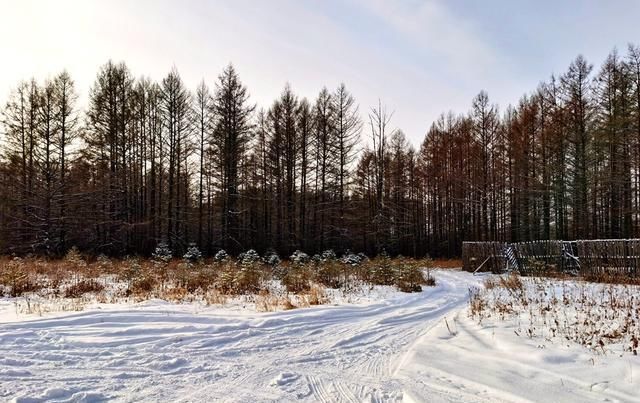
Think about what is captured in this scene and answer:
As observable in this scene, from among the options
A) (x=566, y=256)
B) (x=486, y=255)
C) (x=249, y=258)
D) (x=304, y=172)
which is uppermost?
(x=304, y=172)

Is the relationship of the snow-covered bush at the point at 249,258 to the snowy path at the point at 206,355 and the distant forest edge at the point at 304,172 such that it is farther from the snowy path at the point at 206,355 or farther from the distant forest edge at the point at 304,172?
the distant forest edge at the point at 304,172

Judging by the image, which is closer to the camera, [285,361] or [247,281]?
[285,361]

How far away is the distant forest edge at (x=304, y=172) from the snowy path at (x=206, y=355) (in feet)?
66.0

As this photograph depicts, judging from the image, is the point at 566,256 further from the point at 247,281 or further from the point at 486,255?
the point at 247,281

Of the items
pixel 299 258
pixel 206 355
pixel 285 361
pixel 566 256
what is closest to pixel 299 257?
pixel 299 258

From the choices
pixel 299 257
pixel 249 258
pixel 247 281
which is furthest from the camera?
Answer: pixel 299 257

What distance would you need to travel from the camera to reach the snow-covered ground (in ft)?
12.1

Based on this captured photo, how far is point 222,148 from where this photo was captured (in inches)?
1060

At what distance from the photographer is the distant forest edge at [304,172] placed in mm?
23547

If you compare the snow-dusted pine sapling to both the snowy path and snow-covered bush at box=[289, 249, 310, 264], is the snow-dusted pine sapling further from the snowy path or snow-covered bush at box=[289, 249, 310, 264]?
the snowy path

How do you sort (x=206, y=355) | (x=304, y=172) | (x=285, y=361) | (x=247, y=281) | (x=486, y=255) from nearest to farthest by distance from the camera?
1. (x=285, y=361)
2. (x=206, y=355)
3. (x=247, y=281)
4. (x=486, y=255)
5. (x=304, y=172)

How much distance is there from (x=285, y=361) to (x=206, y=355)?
3.25 ft

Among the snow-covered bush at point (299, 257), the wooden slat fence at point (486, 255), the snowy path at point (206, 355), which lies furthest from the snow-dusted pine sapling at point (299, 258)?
the wooden slat fence at point (486, 255)

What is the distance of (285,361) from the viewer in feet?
15.7
